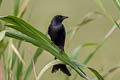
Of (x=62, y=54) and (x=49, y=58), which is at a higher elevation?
(x=62, y=54)

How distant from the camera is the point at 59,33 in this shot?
76.4 inches

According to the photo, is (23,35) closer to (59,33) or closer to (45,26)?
(59,33)

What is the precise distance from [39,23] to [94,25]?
47cm

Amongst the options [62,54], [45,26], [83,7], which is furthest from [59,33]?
[83,7]

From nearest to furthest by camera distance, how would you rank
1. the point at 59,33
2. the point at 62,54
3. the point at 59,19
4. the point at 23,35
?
the point at 23,35, the point at 62,54, the point at 59,33, the point at 59,19

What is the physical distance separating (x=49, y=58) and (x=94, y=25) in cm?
64

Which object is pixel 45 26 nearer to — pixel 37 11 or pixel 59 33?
pixel 37 11

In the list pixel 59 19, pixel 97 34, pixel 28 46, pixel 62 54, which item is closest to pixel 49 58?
pixel 28 46

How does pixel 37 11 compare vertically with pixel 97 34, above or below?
above

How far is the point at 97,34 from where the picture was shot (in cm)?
364

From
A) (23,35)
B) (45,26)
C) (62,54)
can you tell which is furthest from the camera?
(45,26)

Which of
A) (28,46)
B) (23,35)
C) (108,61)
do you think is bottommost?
(108,61)

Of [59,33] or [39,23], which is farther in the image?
[39,23]

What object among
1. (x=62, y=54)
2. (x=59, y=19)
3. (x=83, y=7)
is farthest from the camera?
(x=83, y=7)
